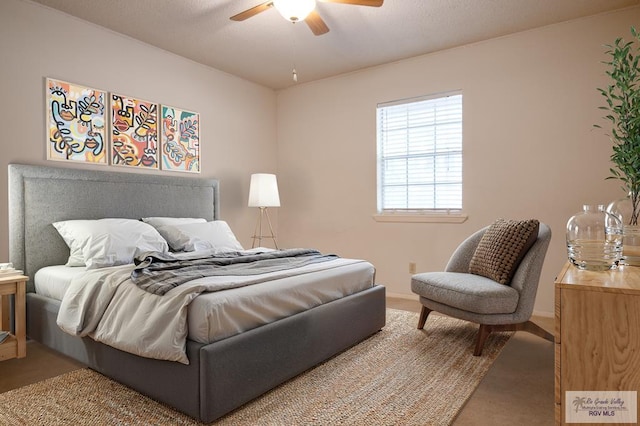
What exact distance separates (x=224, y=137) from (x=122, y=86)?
1229 millimetres

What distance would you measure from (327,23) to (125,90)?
192 centimetres

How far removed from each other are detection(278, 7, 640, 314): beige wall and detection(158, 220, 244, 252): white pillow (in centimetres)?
158

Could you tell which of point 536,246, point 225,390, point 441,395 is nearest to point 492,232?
point 536,246

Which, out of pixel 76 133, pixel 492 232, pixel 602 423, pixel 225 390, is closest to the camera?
pixel 602 423

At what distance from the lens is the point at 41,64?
3.09 metres

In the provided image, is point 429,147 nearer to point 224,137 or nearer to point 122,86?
point 224,137

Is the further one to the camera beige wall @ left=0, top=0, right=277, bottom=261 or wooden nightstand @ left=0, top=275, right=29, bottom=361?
beige wall @ left=0, top=0, right=277, bottom=261

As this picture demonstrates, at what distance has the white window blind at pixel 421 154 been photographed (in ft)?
13.4

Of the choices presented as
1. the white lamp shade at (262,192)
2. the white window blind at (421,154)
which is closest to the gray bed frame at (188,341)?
the white lamp shade at (262,192)

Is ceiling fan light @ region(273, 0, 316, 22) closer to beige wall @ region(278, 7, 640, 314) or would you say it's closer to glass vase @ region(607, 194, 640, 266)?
glass vase @ region(607, 194, 640, 266)

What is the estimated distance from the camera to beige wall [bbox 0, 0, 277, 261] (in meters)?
2.94

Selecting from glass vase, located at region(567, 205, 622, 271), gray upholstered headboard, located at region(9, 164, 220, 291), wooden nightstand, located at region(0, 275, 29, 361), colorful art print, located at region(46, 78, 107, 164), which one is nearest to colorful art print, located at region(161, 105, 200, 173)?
gray upholstered headboard, located at region(9, 164, 220, 291)

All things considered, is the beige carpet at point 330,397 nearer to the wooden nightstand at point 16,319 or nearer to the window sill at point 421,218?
the wooden nightstand at point 16,319

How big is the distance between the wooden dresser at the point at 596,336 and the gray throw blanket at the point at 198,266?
1.65 m
